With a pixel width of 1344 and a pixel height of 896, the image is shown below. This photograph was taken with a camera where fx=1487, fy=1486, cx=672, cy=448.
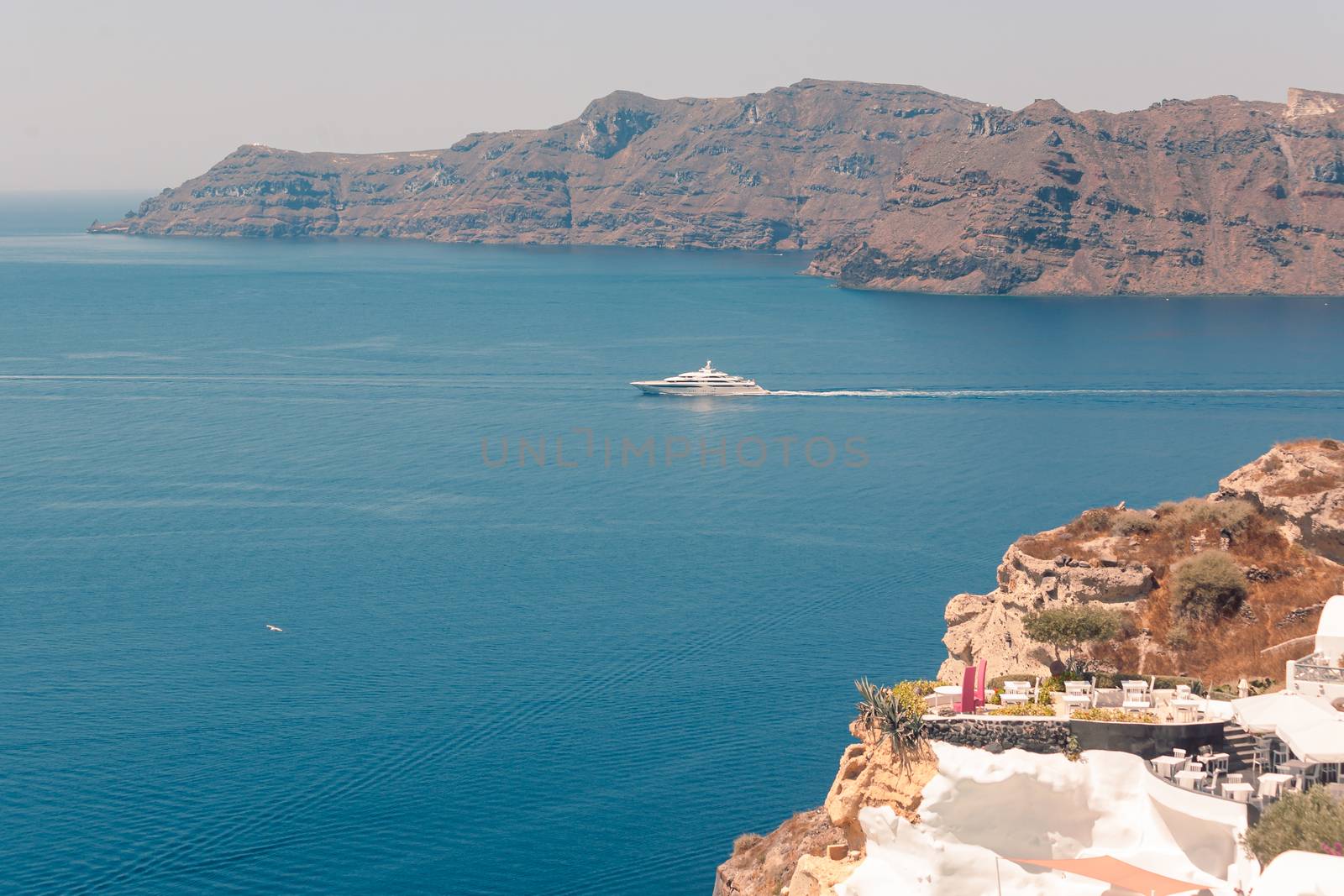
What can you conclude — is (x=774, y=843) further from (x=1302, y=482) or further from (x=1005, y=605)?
(x=1302, y=482)

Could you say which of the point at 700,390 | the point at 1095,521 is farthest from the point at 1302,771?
the point at 700,390

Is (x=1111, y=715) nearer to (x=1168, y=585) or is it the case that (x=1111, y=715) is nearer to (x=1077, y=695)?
(x=1077, y=695)

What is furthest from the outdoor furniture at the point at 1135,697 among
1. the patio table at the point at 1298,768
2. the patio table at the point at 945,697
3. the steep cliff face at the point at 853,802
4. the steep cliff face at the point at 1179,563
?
the steep cliff face at the point at 1179,563

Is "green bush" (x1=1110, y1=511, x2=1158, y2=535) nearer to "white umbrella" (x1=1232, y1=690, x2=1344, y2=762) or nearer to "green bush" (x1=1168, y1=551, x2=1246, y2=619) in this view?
"green bush" (x1=1168, y1=551, x2=1246, y2=619)

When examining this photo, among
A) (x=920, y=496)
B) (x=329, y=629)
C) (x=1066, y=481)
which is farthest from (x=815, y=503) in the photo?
(x=329, y=629)

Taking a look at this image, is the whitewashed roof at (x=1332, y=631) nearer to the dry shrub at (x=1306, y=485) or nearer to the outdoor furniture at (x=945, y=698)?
the dry shrub at (x=1306, y=485)

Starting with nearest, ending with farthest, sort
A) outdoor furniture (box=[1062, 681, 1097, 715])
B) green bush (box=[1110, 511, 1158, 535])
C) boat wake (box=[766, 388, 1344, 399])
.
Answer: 1. outdoor furniture (box=[1062, 681, 1097, 715])
2. green bush (box=[1110, 511, 1158, 535])
3. boat wake (box=[766, 388, 1344, 399])

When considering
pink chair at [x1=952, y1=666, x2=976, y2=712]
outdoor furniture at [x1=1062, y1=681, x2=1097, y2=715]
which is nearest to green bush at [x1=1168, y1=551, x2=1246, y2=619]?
outdoor furniture at [x1=1062, y1=681, x2=1097, y2=715]
